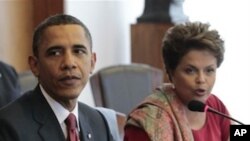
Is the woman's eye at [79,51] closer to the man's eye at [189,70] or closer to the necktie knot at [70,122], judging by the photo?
the necktie knot at [70,122]

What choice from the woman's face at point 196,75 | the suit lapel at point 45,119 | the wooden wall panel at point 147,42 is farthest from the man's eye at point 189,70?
the wooden wall panel at point 147,42

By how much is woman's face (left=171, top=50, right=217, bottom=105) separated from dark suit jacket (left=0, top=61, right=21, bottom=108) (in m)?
0.84

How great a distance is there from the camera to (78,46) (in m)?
1.41

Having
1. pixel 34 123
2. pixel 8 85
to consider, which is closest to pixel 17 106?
pixel 34 123

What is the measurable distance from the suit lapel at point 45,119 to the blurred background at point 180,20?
2127mm

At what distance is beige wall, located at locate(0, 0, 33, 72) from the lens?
350 cm

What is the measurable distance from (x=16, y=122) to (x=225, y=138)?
0.74 m

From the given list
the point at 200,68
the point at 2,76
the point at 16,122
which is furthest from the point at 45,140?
the point at 2,76

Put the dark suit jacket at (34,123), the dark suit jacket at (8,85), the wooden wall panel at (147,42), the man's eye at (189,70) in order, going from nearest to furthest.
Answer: the dark suit jacket at (34,123)
the man's eye at (189,70)
the dark suit jacket at (8,85)
the wooden wall panel at (147,42)

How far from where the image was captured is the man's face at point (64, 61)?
137 centimetres

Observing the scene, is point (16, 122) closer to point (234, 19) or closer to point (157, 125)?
point (157, 125)

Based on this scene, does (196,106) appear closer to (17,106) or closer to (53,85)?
(53,85)

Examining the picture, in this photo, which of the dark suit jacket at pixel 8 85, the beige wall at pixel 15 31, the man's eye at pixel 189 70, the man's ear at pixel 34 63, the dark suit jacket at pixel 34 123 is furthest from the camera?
the beige wall at pixel 15 31

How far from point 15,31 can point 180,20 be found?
1.26m
